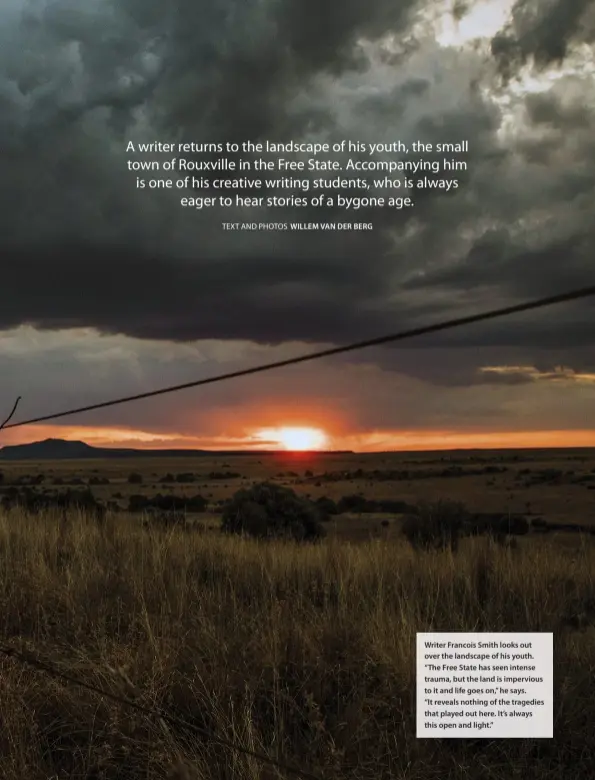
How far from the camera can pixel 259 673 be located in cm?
399

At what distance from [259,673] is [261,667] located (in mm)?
46

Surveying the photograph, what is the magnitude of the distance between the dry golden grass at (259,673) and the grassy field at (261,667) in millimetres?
12

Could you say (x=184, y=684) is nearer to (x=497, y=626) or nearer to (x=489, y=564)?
(x=497, y=626)

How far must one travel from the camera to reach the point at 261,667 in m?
4.04

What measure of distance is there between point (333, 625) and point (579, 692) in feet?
4.42

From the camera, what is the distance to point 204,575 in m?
7.00

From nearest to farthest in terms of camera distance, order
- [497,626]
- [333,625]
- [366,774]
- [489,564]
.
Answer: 1. [366,774]
2. [333,625]
3. [497,626]
4. [489,564]

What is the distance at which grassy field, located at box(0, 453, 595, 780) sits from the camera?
3285mm

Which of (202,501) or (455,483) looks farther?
(455,483)

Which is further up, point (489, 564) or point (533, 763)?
point (489, 564)

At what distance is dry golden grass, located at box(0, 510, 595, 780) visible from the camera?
3281 millimetres

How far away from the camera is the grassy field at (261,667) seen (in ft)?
10.8

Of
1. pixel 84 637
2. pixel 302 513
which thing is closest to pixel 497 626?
pixel 84 637

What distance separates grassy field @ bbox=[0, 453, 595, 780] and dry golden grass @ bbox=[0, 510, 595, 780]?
1cm
